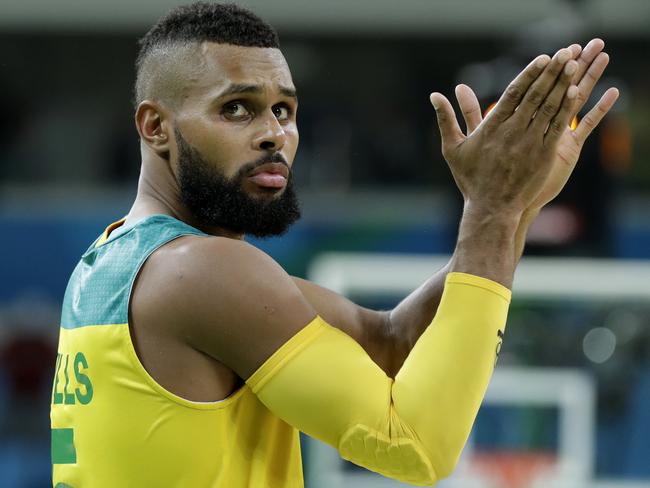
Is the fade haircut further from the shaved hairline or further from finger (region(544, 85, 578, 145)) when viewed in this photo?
finger (region(544, 85, 578, 145))

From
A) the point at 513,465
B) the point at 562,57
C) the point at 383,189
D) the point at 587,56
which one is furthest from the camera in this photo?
the point at 383,189

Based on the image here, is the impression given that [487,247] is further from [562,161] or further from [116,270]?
[116,270]

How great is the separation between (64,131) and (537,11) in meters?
4.54

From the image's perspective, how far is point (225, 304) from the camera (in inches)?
96.7

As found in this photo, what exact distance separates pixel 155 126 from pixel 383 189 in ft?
24.9

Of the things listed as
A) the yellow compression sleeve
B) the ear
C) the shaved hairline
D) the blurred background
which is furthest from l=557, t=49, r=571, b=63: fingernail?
the blurred background

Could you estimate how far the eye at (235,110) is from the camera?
2689 millimetres

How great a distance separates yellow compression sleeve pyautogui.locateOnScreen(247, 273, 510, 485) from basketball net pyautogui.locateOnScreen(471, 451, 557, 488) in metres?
4.52

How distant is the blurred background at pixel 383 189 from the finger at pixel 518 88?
430 centimetres

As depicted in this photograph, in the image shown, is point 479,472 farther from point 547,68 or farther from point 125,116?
point 125,116

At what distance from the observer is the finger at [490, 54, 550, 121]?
2.44 metres

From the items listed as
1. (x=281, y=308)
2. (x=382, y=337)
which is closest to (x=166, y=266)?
(x=281, y=308)

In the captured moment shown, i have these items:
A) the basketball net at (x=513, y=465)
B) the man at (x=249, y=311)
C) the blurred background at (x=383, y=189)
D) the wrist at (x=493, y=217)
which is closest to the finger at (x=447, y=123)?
the man at (x=249, y=311)

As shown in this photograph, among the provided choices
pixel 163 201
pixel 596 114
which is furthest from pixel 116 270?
pixel 596 114
